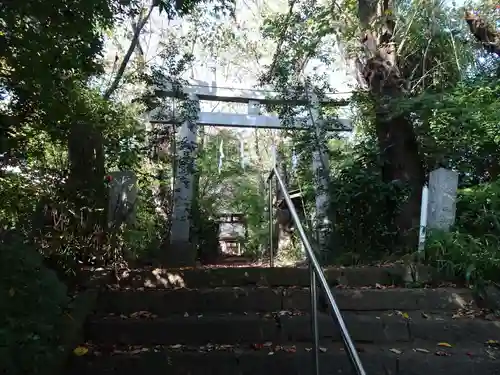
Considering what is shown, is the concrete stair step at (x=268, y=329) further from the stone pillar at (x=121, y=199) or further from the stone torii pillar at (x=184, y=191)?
the stone torii pillar at (x=184, y=191)

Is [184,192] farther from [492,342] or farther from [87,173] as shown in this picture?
[492,342]

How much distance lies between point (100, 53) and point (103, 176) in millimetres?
941

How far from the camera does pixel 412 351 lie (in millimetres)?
2684

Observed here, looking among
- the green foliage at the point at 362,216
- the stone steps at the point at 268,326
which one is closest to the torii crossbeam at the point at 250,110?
the green foliage at the point at 362,216

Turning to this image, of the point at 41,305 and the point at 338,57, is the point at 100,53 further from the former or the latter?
the point at 338,57

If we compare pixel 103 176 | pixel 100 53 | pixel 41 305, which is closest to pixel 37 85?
pixel 100 53

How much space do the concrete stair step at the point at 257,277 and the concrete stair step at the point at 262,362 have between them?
2.35ft

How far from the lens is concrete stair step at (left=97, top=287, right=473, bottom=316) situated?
119 inches

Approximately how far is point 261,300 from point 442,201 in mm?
1873

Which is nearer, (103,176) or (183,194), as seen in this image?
(103,176)

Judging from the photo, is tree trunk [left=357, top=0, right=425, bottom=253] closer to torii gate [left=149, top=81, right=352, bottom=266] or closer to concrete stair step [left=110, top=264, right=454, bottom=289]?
torii gate [left=149, top=81, right=352, bottom=266]

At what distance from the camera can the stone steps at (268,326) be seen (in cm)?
251

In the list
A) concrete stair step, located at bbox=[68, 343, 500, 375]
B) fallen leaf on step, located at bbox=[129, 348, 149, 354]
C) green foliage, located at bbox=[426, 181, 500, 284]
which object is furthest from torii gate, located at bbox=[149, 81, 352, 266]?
fallen leaf on step, located at bbox=[129, 348, 149, 354]

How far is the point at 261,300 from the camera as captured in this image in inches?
121
